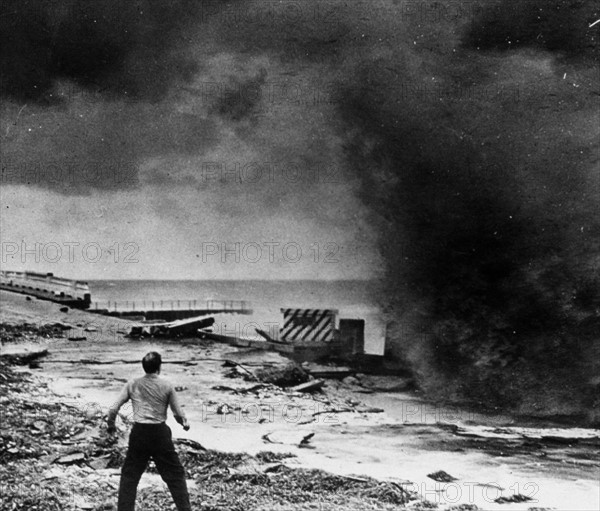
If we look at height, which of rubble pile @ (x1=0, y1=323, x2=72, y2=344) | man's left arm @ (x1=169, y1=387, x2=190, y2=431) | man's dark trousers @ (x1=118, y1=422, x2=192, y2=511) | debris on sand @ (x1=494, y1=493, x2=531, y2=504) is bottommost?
debris on sand @ (x1=494, y1=493, x2=531, y2=504)

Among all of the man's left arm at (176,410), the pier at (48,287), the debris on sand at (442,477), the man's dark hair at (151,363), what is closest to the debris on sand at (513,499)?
the debris on sand at (442,477)

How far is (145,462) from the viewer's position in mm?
4645

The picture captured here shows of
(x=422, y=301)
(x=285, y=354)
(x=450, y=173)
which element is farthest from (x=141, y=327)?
(x=450, y=173)

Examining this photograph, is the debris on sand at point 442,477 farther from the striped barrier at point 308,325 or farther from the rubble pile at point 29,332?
the rubble pile at point 29,332

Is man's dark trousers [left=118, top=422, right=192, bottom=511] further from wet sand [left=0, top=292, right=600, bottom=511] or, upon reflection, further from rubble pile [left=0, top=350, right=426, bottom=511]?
wet sand [left=0, top=292, right=600, bottom=511]

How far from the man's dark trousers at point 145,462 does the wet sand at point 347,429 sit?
0.97 m

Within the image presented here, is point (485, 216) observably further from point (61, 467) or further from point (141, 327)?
point (61, 467)

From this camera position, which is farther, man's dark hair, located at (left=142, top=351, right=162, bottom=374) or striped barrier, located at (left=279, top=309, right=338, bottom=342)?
striped barrier, located at (left=279, top=309, right=338, bottom=342)

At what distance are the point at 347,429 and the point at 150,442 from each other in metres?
1.84

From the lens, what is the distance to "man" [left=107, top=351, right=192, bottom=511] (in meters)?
4.61

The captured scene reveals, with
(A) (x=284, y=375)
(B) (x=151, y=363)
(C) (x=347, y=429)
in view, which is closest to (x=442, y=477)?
(C) (x=347, y=429)

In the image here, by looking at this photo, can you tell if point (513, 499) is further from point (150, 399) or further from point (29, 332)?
point (29, 332)

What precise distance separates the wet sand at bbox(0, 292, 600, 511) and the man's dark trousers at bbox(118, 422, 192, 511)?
0.97m

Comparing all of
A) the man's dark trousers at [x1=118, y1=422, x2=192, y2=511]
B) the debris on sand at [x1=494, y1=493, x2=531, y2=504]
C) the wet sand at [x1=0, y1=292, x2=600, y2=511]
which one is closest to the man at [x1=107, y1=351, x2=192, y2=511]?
the man's dark trousers at [x1=118, y1=422, x2=192, y2=511]
